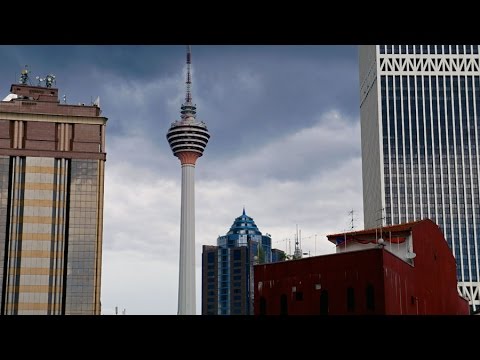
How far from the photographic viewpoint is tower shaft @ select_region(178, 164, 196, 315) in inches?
7530

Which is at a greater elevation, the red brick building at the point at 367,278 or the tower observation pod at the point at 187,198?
the tower observation pod at the point at 187,198

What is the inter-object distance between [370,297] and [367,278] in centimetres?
108

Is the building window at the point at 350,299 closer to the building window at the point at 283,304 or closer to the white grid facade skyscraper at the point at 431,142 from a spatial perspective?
the building window at the point at 283,304

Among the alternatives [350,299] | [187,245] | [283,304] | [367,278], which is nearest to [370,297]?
[367,278]

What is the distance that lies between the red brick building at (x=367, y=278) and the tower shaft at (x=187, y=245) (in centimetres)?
14237

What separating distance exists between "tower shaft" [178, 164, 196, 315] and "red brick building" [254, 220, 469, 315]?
467 feet

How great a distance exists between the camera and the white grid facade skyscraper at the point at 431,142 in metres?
146

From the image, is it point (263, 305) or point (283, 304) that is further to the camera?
Answer: point (263, 305)

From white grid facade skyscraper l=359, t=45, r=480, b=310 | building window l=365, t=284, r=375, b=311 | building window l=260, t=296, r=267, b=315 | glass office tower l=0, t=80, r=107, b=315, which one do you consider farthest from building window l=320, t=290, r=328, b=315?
white grid facade skyscraper l=359, t=45, r=480, b=310

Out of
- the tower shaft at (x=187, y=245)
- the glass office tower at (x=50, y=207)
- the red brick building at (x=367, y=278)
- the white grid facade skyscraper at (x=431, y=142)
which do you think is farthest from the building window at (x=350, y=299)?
the tower shaft at (x=187, y=245)

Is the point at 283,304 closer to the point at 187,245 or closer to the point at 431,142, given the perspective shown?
the point at 431,142

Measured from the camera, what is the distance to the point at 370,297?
40656 millimetres

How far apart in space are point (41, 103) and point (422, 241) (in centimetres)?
8332
